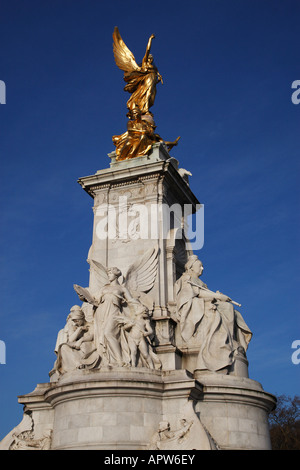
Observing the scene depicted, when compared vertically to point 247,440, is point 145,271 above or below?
above

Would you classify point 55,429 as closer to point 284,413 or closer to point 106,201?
point 106,201

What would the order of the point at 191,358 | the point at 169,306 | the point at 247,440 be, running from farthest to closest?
the point at 169,306
the point at 191,358
the point at 247,440

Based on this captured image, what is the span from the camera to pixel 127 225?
62.5 ft

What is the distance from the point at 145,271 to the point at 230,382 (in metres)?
4.47

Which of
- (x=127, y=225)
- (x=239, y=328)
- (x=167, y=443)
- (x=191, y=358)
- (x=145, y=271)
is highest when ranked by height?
(x=127, y=225)

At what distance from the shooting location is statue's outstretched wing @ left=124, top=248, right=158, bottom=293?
57.7 feet

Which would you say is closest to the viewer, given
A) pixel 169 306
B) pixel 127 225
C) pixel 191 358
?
pixel 191 358

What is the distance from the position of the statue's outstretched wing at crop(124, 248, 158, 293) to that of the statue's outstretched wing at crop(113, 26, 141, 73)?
26.6 feet

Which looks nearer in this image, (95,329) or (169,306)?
(95,329)

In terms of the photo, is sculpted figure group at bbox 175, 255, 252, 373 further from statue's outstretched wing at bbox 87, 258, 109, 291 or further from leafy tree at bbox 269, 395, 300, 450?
leafy tree at bbox 269, 395, 300, 450

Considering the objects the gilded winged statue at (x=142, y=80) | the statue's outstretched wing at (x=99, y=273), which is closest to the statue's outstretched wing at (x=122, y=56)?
the gilded winged statue at (x=142, y=80)

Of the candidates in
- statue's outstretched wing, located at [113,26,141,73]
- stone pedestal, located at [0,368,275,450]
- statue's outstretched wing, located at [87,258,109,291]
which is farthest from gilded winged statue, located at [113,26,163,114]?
stone pedestal, located at [0,368,275,450]

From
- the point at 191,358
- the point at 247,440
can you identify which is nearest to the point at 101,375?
the point at 191,358

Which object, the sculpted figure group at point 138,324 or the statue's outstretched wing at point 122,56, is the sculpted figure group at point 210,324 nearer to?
the sculpted figure group at point 138,324
